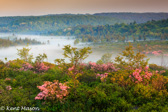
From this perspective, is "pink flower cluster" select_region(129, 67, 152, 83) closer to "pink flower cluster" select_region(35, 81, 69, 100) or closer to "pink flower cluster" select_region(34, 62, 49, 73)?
"pink flower cluster" select_region(35, 81, 69, 100)

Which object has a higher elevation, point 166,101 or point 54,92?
point 54,92

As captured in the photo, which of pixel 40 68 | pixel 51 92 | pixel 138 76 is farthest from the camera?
pixel 40 68

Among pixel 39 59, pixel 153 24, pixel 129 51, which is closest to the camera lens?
pixel 129 51

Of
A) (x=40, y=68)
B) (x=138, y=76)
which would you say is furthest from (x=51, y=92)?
(x=40, y=68)

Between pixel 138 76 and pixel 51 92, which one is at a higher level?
pixel 138 76

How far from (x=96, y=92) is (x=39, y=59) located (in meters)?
11.4

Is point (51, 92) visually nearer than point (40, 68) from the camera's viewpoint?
Yes

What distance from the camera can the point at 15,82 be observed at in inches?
490

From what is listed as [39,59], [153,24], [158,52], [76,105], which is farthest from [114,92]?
[153,24]

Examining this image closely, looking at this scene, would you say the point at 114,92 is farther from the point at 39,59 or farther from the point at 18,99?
the point at 39,59

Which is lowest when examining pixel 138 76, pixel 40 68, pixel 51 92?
pixel 40 68

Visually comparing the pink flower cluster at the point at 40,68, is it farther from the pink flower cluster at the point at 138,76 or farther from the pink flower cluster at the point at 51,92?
the pink flower cluster at the point at 138,76

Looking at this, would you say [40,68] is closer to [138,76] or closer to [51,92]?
[51,92]

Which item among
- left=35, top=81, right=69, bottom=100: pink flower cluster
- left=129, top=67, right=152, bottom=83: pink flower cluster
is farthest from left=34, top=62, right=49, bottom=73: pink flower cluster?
left=129, top=67, right=152, bottom=83: pink flower cluster
